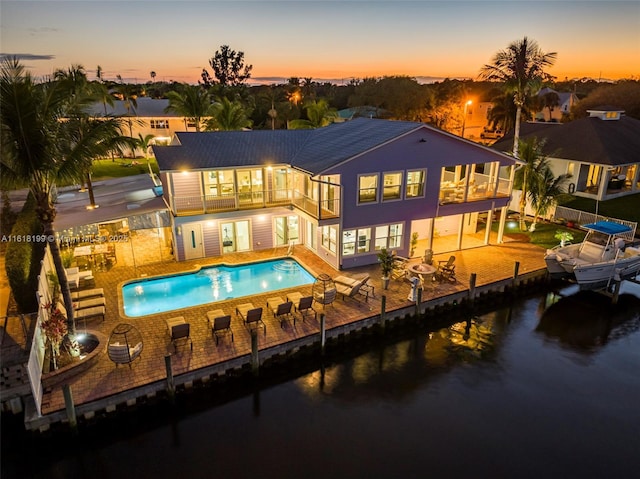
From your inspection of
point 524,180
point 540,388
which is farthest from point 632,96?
point 540,388

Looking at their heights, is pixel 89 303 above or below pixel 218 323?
below

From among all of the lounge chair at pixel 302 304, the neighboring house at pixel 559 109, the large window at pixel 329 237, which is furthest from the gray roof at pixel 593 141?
the neighboring house at pixel 559 109

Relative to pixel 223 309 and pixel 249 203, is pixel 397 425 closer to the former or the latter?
pixel 223 309

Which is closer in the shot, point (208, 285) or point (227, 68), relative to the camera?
point (208, 285)

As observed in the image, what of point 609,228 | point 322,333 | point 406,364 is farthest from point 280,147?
point 609,228

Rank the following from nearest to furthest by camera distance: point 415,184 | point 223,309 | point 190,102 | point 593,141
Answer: point 223,309 < point 415,184 < point 593,141 < point 190,102

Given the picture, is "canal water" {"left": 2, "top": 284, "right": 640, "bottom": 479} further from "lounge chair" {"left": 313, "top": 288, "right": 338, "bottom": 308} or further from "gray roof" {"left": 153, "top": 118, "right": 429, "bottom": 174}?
"gray roof" {"left": 153, "top": 118, "right": 429, "bottom": 174}
